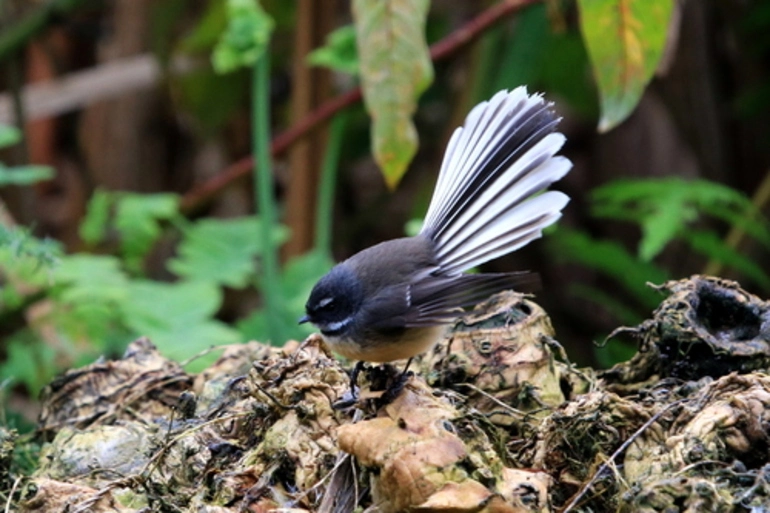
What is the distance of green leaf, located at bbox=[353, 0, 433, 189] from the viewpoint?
2.25 metres

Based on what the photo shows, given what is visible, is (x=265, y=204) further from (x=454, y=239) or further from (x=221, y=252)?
(x=454, y=239)

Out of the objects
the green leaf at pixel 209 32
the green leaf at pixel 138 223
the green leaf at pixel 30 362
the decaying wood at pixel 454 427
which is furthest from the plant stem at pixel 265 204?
the green leaf at pixel 209 32

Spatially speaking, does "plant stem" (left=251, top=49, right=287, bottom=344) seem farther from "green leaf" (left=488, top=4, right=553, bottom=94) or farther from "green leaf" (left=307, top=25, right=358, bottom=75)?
"green leaf" (left=488, top=4, right=553, bottom=94)

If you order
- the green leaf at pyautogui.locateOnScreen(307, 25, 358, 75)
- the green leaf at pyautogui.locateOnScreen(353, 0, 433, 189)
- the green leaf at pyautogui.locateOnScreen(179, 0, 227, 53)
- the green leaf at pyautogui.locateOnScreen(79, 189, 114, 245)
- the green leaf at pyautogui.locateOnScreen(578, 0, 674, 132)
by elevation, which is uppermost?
the green leaf at pyautogui.locateOnScreen(179, 0, 227, 53)

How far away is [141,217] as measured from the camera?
360 cm

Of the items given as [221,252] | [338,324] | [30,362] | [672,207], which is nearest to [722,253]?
[672,207]

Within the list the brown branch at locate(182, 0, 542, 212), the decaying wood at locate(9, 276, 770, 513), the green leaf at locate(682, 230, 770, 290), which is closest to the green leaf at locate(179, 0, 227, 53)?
the brown branch at locate(182, 0, 542, 212)

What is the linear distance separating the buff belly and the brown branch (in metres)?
1.75

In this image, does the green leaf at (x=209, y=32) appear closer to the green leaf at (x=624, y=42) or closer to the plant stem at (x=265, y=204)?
the plant stem at (x=265, y=204)

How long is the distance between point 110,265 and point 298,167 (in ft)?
4.77

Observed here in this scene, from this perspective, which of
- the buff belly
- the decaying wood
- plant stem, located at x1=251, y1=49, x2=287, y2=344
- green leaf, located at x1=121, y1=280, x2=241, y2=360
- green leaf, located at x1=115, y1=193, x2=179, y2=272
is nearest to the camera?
the decaying wood

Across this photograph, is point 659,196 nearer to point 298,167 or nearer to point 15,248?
point 298,167

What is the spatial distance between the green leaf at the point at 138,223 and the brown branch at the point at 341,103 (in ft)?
1.36

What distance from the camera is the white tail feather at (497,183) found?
5.68 ft
